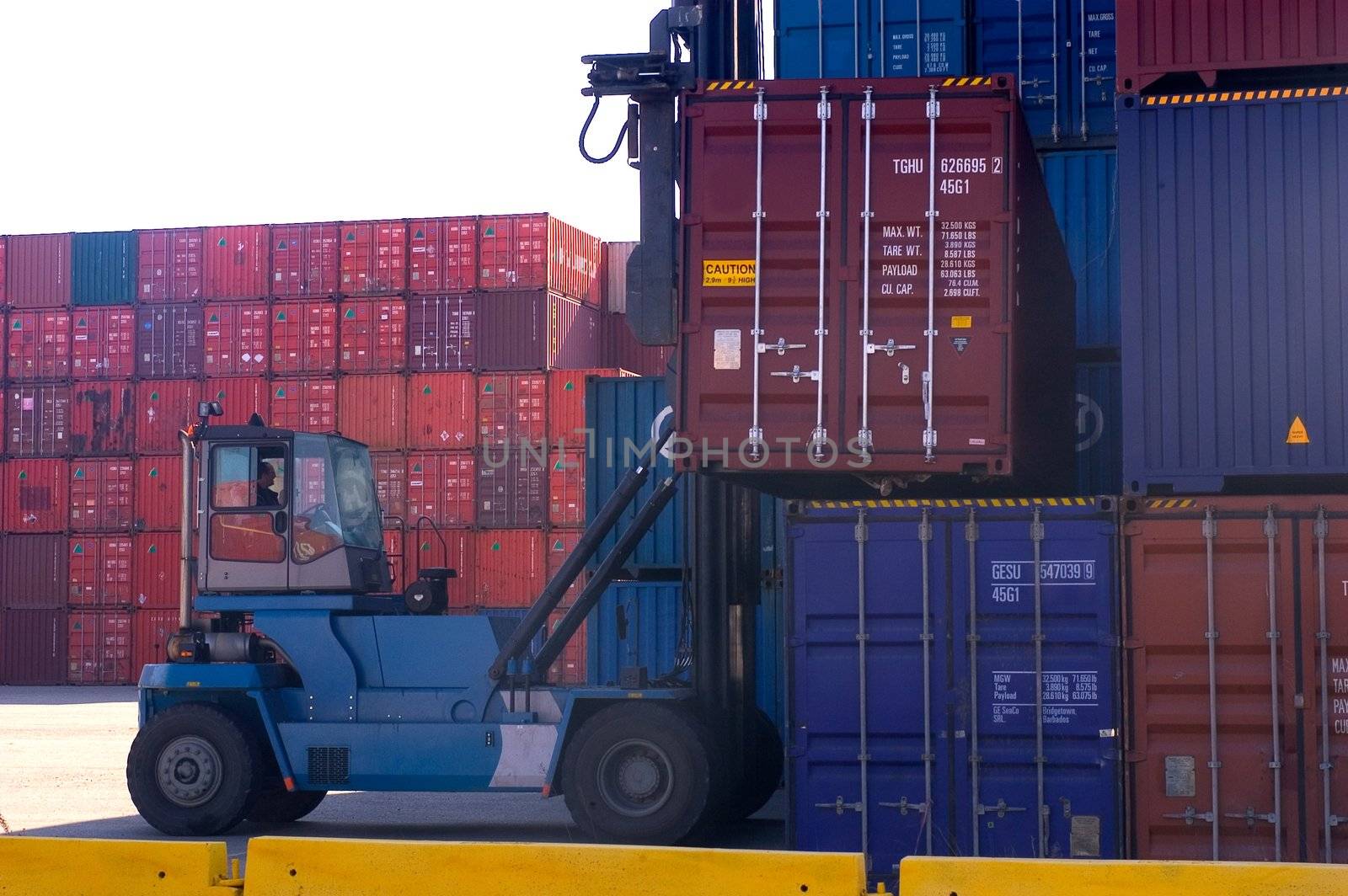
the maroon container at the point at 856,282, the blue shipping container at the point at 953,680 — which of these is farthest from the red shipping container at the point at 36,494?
the blue shipping container at the point at 953,680

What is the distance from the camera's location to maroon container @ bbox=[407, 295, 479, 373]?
101 ft

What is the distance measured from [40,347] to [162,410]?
3.21 meters

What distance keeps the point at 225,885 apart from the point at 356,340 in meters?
25.0

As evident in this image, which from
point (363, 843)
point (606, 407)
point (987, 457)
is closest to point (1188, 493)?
point (987, 457)

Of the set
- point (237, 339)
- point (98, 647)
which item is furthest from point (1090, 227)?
point (98, 647)

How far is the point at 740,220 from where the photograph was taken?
9.85 m

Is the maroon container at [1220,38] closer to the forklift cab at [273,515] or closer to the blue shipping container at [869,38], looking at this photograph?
the blue shipping container at [869,38]

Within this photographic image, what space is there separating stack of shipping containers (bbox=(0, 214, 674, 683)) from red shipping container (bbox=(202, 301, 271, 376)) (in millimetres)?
38

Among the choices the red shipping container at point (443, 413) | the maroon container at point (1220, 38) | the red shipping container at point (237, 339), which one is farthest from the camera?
the red shipping container at point (237, 339)

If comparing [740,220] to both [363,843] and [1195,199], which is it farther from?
[363,843]

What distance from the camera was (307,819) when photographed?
13.7 meters

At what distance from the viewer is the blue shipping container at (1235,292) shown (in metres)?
9.53

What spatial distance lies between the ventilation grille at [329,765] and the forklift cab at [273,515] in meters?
1.23

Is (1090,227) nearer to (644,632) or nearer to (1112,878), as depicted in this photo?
(644,632)
